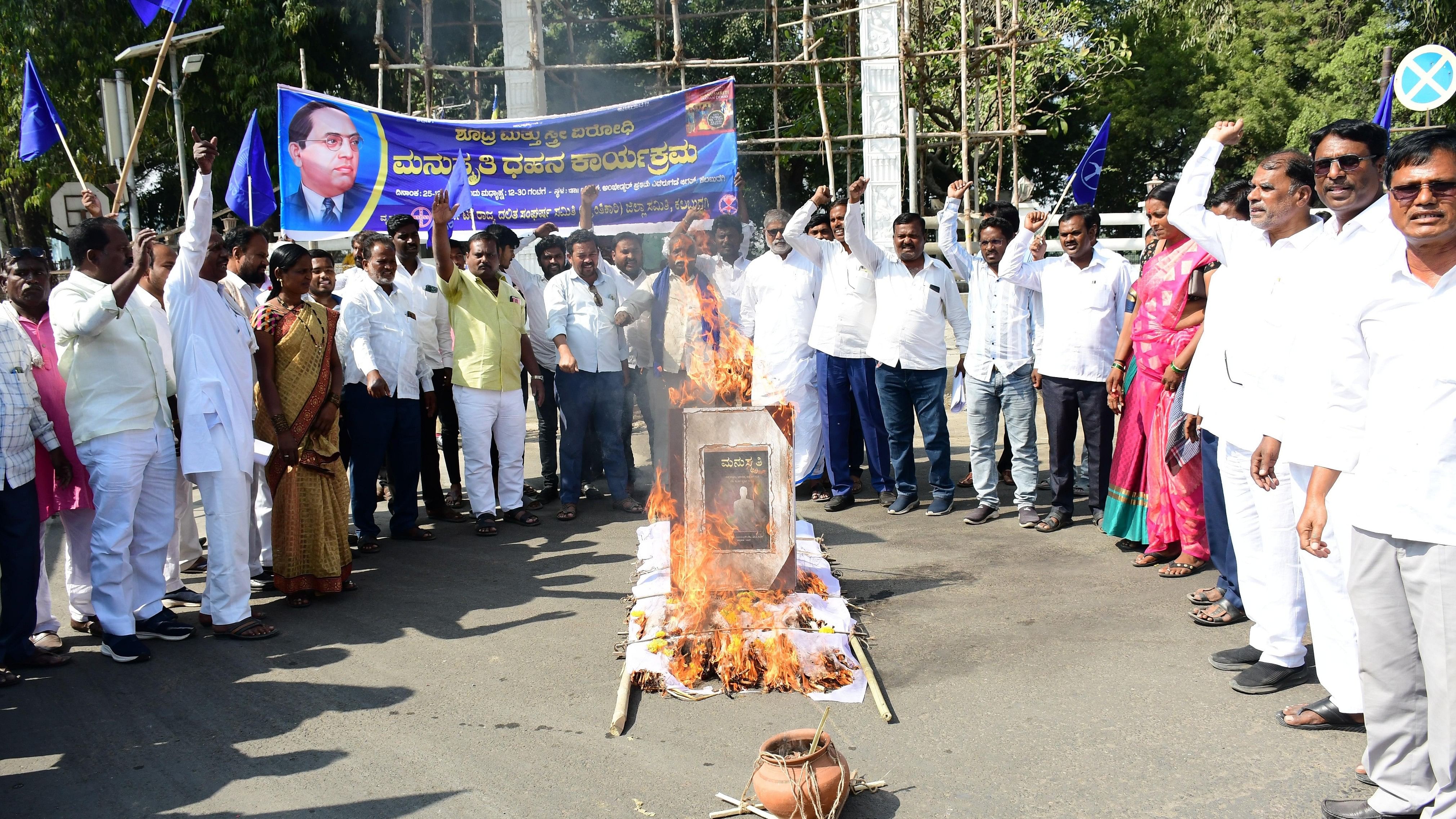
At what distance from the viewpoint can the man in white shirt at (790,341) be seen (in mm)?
8156

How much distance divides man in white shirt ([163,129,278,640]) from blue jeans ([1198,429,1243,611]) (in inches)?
188

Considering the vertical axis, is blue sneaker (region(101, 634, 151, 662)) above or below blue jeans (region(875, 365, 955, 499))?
below

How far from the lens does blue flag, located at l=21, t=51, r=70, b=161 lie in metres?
7.85

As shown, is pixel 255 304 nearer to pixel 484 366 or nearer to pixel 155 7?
pixel 484 366

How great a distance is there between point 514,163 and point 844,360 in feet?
14.8

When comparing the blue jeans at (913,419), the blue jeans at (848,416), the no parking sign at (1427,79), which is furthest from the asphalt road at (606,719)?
the no parking sign at (1427,79)

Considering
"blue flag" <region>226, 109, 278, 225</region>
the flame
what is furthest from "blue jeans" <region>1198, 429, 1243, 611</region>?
"blue flag" <region>226, 109, 278, 225</region>

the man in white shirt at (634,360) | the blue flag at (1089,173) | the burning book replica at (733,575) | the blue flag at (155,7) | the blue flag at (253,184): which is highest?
the blue flag at (155,7)

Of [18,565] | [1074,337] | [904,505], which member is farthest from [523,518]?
[1074,337]

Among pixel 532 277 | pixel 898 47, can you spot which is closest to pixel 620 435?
pixel 532 277

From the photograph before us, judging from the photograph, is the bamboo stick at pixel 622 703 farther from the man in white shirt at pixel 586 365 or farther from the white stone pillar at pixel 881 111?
the white stone pillar at pixel 881 111

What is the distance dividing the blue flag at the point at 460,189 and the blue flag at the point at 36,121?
2.87 metres

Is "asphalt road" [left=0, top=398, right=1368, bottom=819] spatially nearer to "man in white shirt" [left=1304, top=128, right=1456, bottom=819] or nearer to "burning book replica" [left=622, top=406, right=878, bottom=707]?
"burning book replica" [left=622, top=406, right=878, bottom=707]

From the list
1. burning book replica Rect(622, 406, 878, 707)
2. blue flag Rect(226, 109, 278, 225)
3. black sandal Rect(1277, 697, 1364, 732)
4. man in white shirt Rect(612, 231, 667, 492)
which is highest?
blue flag Rect(226, 109, 278, 225)
